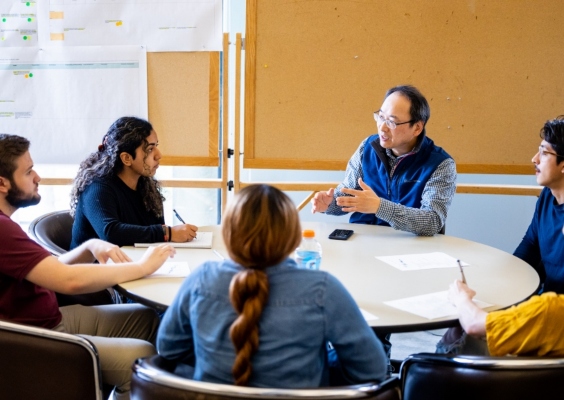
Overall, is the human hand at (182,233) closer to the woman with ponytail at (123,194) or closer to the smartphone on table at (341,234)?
the woman with ponytail at (123,194)

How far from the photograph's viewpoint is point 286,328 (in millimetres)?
1325

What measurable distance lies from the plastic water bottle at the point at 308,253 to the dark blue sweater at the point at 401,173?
0.76 metres

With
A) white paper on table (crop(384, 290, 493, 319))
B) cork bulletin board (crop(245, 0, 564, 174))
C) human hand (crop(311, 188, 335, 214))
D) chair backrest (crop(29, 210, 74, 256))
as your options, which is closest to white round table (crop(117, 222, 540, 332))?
white paper on table (crop(384, 290, 493, 319))

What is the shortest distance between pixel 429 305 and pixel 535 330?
0.36m

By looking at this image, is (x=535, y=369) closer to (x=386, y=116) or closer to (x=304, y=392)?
(x=304, y=392)

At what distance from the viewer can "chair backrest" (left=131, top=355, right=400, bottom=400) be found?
1.17 m

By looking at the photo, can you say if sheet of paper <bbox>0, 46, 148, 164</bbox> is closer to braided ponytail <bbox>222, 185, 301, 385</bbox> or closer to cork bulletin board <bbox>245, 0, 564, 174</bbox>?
cork bulletin board <bbox>245, 0, 564, 174</bbox>

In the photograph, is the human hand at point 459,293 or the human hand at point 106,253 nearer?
the human hand at point 459,293

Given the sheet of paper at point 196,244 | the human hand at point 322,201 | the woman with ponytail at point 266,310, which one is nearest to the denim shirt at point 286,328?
the woman with ponytail at point 266,310

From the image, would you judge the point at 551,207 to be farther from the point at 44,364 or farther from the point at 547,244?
the point at 44,364

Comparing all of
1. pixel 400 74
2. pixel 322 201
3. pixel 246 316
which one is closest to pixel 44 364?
pixel 246 316

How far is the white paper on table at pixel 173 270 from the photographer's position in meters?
2.06

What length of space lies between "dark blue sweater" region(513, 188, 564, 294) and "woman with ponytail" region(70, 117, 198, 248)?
1.40 metres

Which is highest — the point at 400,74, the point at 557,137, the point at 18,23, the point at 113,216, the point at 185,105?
the point at 18,23
